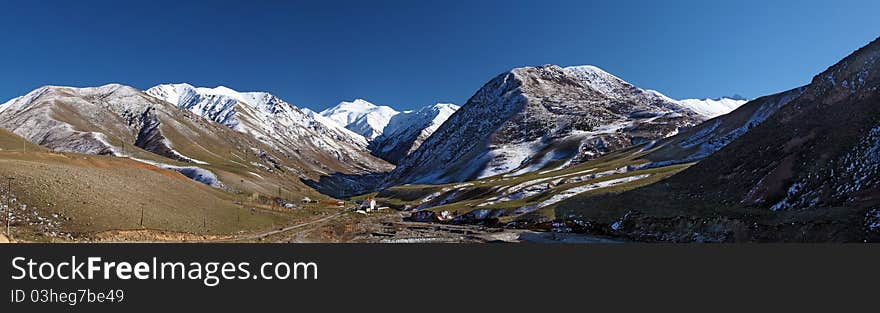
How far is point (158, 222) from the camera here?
65.1 m

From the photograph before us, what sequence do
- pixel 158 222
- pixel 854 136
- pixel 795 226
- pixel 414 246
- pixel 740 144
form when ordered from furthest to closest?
pixel 740 144 → pixel 158 222 → pixel 854 136 → pixel 795 226 → pixel 414 246

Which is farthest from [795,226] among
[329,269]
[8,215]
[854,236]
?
[8,215]

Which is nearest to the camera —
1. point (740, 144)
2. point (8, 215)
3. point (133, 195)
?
point (8, 215)

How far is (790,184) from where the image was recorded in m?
61.1

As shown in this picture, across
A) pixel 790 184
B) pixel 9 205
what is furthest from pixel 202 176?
pixel 790 184

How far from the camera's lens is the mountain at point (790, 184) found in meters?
47.2

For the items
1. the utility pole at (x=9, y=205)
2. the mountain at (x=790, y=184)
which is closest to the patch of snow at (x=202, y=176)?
the utility pole at (x=9, y=205)

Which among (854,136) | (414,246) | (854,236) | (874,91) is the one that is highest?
(874,91)

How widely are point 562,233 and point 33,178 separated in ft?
257

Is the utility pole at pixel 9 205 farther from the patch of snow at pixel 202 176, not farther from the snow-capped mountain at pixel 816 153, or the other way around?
the patch of snow at pixel 202 176

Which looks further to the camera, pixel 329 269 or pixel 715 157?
pixel 715 157

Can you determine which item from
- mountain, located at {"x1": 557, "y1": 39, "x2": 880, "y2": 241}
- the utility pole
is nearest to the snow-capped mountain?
mountain, located at {"x1": 557, "y1": 39, "x2": 880, "y2": 241}

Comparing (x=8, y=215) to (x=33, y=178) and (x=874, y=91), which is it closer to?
(x=33, y=178)

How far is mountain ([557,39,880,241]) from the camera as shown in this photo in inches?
1859
